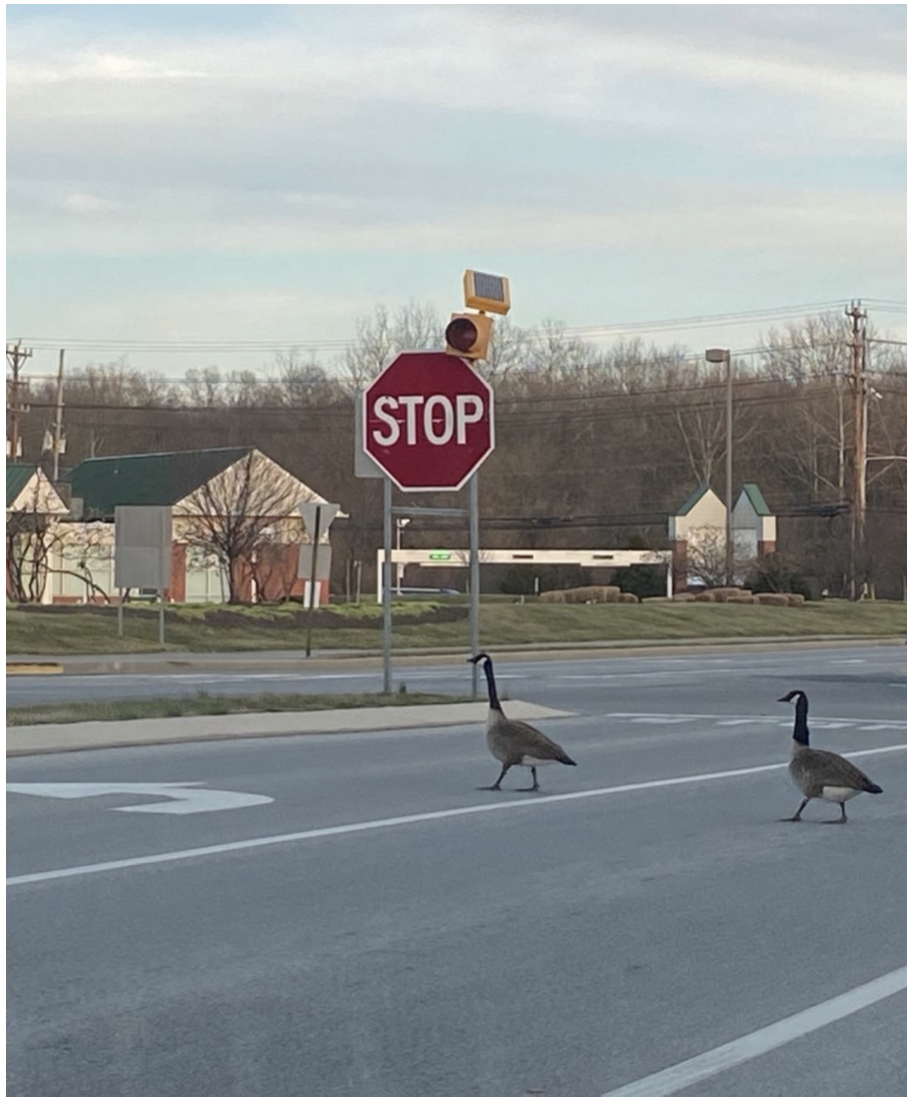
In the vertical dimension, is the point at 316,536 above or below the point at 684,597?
above

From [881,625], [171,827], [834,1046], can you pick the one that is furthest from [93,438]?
[834,1046]

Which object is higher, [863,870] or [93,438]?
[93,438]

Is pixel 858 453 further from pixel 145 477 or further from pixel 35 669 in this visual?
pixel 35 669

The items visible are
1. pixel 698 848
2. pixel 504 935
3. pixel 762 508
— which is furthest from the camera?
pixel 762 508

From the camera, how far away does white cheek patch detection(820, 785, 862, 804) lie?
1229cm

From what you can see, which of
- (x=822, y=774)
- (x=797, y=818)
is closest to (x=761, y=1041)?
(x=822, y=774)

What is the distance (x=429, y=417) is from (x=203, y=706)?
4.76 metres

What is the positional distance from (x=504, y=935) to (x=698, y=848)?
319 cm

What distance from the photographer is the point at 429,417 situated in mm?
23719

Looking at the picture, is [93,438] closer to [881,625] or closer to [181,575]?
[181,575]

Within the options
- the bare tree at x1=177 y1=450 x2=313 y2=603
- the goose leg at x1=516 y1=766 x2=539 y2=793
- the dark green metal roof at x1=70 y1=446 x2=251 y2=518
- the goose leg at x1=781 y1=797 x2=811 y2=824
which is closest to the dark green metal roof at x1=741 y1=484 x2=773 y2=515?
the dark green metal roof at x1=70 y1=446 x2=251 y2=518

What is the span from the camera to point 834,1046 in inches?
272

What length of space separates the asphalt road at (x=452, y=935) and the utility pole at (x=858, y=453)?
179 ft

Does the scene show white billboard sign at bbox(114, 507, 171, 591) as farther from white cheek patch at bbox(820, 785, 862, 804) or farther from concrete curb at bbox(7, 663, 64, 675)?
white cheek patch at bbox(820, 785, 862, 804)
